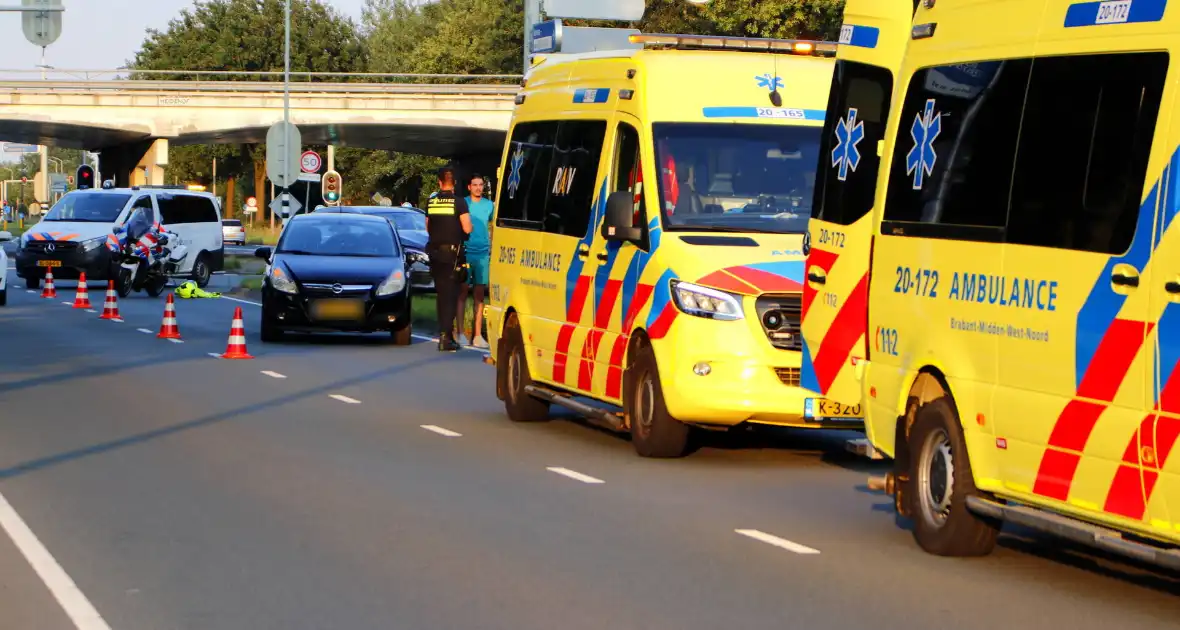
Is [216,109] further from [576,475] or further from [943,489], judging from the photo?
[943,489]

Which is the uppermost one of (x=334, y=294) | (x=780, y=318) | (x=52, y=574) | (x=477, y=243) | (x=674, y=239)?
(x=674, y=239)

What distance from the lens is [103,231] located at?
38.4 metres

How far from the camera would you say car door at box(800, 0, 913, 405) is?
1016cm

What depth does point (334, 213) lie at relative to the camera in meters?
25.7

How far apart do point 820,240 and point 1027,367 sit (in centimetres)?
264

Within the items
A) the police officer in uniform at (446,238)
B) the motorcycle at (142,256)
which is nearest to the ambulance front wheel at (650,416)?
the police officer in uniform at (446,238)

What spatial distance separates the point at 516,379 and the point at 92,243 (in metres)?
24.6

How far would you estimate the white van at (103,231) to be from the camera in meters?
38.0

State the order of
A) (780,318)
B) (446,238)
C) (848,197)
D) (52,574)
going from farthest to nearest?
(446,238) → (780,318) → (848,197) → (52,574)

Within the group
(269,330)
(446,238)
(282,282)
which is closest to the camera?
(446,238)

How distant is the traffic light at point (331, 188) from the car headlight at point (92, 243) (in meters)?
12.7

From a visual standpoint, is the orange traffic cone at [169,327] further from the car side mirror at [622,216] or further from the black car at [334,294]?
the car side mirror at [622,216]

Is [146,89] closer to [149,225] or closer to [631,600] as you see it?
[149,225]

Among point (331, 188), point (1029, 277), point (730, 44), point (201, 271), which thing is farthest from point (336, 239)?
point (331, 188)
